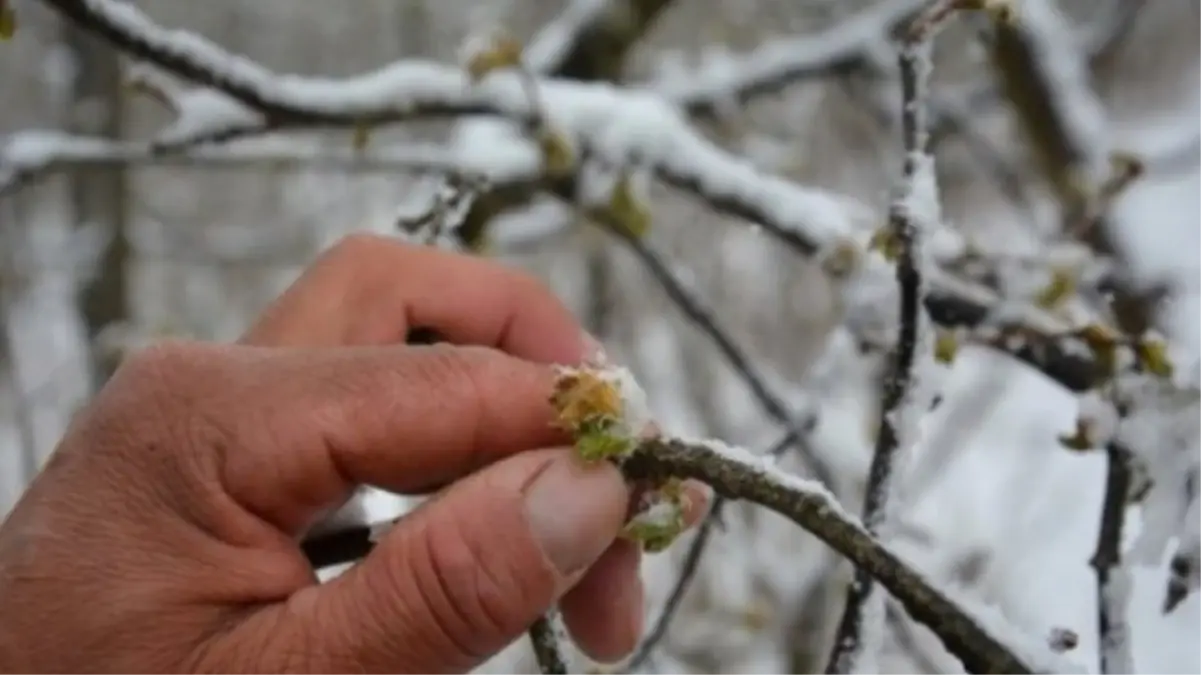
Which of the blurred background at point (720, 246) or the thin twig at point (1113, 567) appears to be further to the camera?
the blurred background at point (720, 246)

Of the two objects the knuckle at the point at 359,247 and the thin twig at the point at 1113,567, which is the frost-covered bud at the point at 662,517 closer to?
the thin twig at the point at 1113,567

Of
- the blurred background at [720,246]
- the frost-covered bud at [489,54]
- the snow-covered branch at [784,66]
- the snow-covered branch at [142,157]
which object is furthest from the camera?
the blurred background at [720,246]

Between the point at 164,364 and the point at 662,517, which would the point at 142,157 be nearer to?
the point at 164,364

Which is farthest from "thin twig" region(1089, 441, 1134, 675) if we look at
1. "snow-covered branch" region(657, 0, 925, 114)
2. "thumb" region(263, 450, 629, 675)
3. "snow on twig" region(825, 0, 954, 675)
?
"snow-covered branch" region(657, 0, 925, 114)

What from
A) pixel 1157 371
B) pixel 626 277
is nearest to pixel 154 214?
pixel 626 277

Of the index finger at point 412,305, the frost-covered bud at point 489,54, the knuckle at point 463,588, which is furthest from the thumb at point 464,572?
the frost-covered bud at point 489,54

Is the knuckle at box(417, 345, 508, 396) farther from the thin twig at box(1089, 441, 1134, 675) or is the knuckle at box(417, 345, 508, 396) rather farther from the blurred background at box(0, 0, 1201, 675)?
the blurred background at box(0, 0, 1201, 675)

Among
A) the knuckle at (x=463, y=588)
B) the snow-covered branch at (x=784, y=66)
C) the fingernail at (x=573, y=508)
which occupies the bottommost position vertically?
the knuckle at (x=463, y=588)
